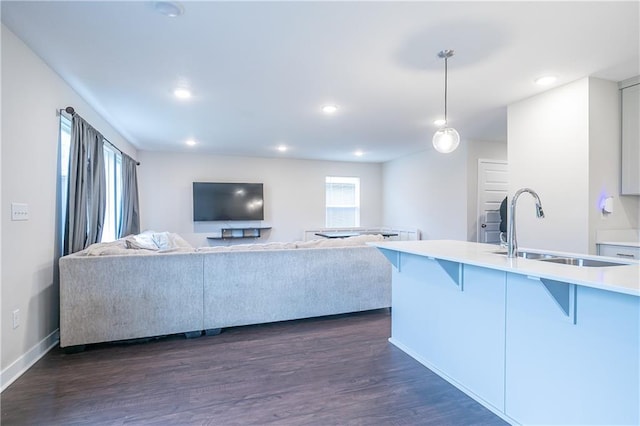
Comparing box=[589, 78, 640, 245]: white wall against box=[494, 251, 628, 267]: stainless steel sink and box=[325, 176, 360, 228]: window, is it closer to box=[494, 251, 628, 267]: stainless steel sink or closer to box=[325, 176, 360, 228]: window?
box=[494, 251, 628, 267]: stainless steel sink

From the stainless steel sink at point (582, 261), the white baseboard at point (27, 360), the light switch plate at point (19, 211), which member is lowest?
the white baseboard at point (27, 360)

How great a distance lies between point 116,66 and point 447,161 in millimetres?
5219

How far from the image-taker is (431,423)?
1.78 metres

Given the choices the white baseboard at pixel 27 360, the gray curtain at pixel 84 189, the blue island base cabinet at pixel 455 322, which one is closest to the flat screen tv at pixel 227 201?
the gray curtain at pixel 84 189

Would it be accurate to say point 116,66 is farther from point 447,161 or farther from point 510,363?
point 447,161

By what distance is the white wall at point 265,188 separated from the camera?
6.50 meters

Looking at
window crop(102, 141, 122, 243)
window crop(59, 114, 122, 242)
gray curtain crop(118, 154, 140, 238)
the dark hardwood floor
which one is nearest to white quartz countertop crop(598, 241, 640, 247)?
the dark hardwood floor

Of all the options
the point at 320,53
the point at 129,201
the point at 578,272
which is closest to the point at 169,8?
the point at 320,53

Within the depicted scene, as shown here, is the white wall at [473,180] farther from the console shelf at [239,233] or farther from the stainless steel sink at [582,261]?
the console shelf at [239,233]

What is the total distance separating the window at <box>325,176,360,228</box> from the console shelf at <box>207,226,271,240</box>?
164cm

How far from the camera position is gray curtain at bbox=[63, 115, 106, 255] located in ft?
9.72

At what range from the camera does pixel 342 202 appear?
790 cm

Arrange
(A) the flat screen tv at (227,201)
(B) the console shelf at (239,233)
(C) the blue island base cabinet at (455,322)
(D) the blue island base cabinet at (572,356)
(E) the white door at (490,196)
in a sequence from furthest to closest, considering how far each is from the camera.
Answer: (B) the console shelf at (239,233) → (A) the flat screen tv at (227,201) → (E) the white door at (490,196) → (C) the blue island base cabinet at (455,322) → (D) the blue island base cabinet at (572,356)

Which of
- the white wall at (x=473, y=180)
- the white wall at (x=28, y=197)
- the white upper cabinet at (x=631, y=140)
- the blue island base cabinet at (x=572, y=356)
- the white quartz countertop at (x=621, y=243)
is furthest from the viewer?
the white wall at (x=473, y=180)
